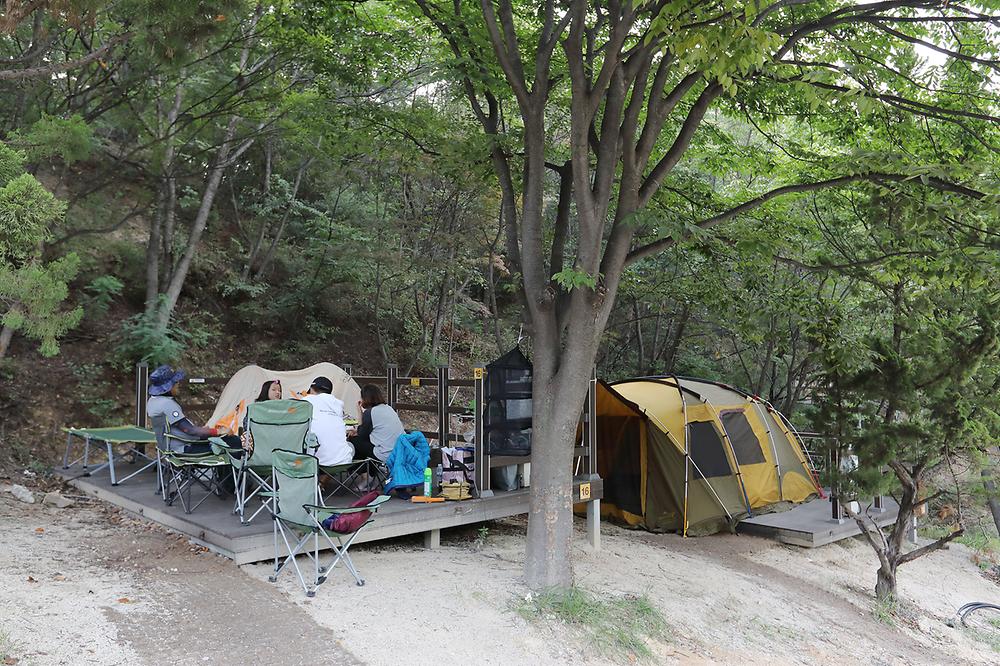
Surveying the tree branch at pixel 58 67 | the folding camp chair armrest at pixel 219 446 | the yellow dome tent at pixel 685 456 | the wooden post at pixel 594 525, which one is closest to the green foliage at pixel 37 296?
the folding camp chair armrest at pixel 219 446

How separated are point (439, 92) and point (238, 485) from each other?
9.16 metres

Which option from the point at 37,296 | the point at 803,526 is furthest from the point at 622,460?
the point at 37,296

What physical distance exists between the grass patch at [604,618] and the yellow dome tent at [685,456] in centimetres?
356

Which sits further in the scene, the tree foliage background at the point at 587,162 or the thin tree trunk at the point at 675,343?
the thin tree trunk at the point at 675,343

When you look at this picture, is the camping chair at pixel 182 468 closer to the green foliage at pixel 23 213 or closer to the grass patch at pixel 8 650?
the green foliage at pixel 23 213

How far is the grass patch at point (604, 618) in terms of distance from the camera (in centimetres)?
478

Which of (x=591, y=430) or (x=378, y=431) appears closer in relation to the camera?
(x=378, y=431)

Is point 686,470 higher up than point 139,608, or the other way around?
point 686,470

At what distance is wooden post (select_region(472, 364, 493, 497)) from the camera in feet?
22.1

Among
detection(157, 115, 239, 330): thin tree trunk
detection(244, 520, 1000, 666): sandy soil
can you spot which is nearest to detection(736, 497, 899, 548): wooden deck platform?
detection(244, 520, 1000, 666): sandy soil

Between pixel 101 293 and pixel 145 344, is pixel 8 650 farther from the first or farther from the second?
pixel 101 293

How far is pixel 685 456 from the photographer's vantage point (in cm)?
895

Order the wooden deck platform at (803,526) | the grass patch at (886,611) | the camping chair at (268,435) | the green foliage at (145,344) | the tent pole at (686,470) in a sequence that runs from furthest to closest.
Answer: the green foliage at (145,344) → the tent pole at (686,470) → the wooden deck platform at (803,526) → the grass patch at (886,611) → the camping chair at (268,435)

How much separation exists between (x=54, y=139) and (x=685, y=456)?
23.6 feet
